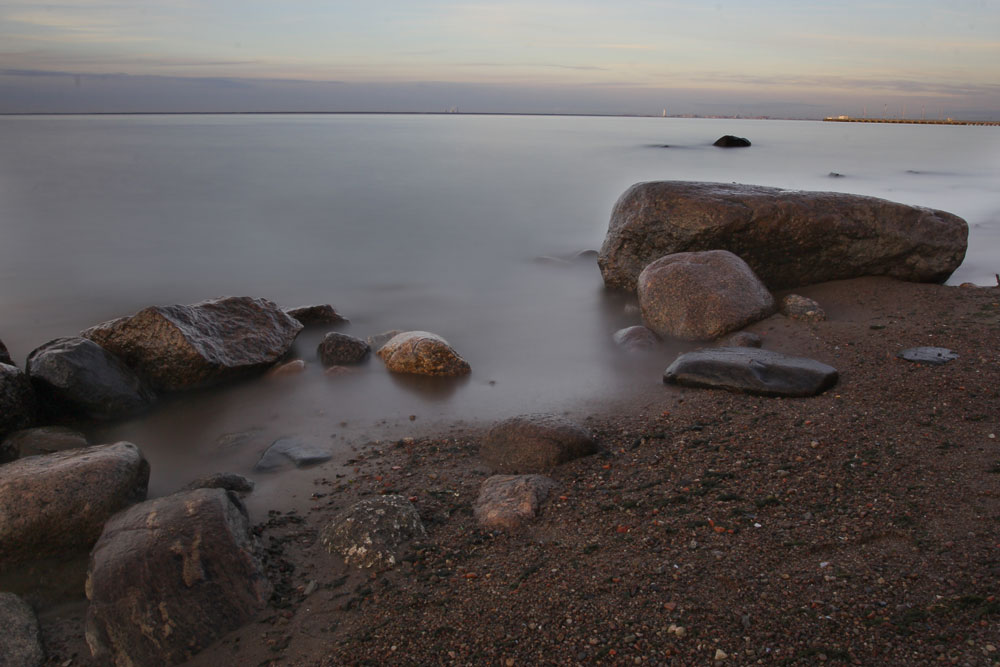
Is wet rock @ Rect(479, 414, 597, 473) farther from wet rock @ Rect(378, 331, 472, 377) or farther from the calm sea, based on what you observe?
wet rock @ Rect(378, 331, 472, 377)

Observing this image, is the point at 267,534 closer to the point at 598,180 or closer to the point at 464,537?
the point at 464,537

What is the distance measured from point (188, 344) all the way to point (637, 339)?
3.46 metres

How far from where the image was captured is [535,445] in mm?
3486

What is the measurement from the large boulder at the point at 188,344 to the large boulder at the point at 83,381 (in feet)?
0.65

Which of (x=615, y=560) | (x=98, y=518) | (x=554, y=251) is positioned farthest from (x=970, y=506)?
(x=554, y=251)

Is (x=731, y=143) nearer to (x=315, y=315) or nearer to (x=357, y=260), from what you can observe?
(x=357, y=260)

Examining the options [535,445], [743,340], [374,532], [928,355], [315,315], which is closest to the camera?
[374,532]

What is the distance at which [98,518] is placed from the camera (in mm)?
2939

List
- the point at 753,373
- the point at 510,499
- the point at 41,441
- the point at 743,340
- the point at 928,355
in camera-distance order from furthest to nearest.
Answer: the point at 743,340, the point at 928,355, the point at 753,373, the point at 41,441, the point at 510,499

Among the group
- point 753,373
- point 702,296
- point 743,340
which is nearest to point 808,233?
point 702,296

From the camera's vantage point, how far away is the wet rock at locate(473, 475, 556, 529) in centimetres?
291

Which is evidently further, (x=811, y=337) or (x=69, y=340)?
(x=811, y=337)

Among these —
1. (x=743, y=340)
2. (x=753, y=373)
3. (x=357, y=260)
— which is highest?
(x=753, y=373)

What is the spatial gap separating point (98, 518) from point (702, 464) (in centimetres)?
281
